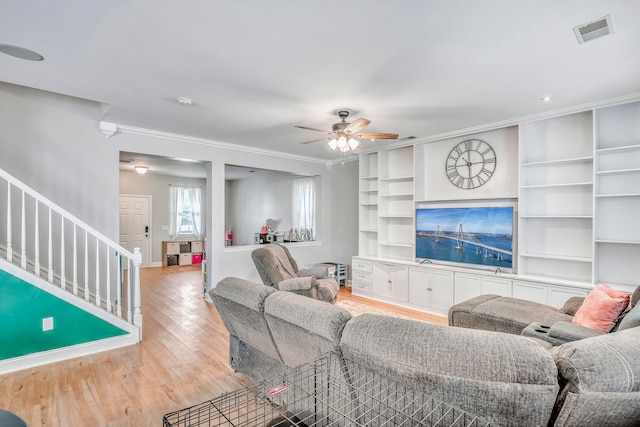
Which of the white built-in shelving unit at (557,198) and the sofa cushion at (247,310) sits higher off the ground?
the white built-in shelving unit at (557,198)

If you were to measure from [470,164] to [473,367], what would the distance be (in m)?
4.07

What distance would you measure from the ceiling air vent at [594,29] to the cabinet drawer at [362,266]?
404 cm

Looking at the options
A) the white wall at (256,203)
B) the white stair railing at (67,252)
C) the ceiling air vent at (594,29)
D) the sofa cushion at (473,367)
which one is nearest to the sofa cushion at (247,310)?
the sofa cushion at (473,367)

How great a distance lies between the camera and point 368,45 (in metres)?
2.27

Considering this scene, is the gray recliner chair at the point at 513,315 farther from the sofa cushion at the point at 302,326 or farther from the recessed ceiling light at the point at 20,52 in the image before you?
the recessed ceiling light at the point at 20,52

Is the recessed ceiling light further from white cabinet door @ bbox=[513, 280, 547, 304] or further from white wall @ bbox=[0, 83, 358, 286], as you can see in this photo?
white cabinet door @ bbox=[513, 280, 547, 304]

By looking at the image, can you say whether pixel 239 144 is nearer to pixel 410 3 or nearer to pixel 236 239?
pixel 410 3

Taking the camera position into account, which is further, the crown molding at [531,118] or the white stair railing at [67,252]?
the white stair railing at [67,252]

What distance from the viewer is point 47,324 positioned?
10.2ft

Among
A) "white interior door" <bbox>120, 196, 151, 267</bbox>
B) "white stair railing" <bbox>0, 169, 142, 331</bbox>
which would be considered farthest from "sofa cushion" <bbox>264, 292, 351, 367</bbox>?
"white interior door" <bbox>120, 196, 151, 267</bbox>

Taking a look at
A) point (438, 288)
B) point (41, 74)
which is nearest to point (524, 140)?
point (438, 288)

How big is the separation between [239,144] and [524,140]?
4115 millimetres

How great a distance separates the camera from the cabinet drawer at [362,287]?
18.2 feet

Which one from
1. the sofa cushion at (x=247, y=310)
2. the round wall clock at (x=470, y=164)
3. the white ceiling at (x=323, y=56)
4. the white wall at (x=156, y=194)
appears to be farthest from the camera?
the white wall at (x=156, y=194)
